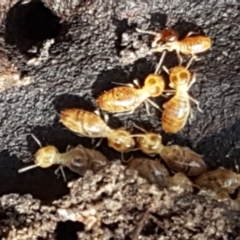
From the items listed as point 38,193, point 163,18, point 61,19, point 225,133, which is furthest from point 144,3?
point 38,193

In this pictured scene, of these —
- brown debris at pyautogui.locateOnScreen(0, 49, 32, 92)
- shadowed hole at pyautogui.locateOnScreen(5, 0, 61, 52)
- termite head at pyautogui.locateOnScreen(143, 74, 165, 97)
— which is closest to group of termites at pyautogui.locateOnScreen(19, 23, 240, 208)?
termite head at pyautogui.locateOnScreen(143, 74, 165, 97)


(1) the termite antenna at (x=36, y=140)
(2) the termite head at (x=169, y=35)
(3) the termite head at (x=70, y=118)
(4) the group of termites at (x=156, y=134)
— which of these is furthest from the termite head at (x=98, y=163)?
(2) the termite head at (x=169, y=35)

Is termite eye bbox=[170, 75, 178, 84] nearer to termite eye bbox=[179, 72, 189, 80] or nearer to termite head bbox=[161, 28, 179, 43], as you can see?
termite eye bbox=[179, 72, 189, 80]

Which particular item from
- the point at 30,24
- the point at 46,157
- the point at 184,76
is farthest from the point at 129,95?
the point at 30,24

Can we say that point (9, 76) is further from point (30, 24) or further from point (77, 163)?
point (77, 163)

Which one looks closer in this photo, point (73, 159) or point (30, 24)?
point (73, 159)

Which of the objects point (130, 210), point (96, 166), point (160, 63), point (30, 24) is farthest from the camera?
point (30, 24)

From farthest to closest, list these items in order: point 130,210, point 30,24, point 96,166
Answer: point 30,24 → point 96,166 → point 130,210
